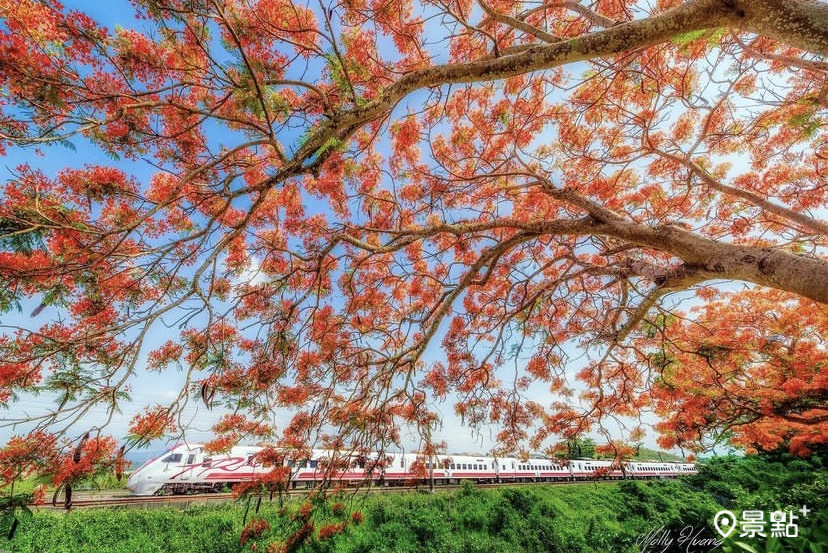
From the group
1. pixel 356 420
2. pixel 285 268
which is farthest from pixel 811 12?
pixel 285 268

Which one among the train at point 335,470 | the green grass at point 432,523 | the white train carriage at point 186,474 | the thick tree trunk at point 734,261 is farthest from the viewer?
the white train carriage at point 186,474

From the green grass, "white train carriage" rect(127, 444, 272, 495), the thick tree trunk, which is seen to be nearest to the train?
"white train carriage" rect(127, 444, 272, 495)

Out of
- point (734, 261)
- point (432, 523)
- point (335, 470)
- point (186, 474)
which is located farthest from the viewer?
point (186, 474)

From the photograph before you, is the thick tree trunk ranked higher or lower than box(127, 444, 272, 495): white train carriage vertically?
higher

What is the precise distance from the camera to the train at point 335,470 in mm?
3705

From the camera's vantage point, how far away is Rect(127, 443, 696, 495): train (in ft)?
12.2

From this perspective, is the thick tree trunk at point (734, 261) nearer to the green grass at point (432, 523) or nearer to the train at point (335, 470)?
the green grass at point (432, 523)

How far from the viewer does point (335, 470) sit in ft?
11.2

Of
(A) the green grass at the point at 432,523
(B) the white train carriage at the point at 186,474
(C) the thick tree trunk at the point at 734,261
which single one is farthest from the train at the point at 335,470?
(C) the thick tree trunk at the point at 734,261

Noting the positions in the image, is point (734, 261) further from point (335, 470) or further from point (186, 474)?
point (186, 474)

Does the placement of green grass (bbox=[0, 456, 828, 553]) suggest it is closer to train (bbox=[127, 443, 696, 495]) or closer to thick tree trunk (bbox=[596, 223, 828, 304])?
train (bbox=[127, 443, 696, 495])

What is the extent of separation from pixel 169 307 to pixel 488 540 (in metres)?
8.65

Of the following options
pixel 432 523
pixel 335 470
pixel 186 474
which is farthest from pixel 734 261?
pixel 186 474

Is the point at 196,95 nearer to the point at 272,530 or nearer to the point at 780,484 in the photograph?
the point at 272,530
